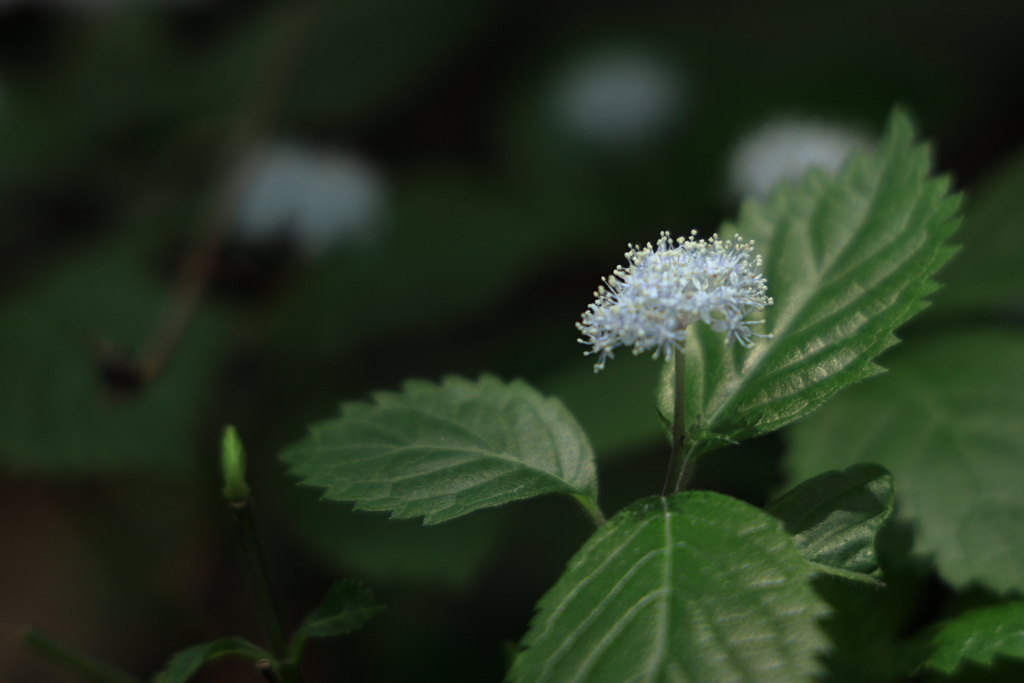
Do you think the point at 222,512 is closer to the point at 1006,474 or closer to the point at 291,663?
the point at 291,663

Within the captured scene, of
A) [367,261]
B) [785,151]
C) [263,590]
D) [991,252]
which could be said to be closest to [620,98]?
[785,151]

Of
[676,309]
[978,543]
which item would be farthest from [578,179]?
[676,309]

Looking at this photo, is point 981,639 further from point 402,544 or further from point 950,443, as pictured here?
point 402,544

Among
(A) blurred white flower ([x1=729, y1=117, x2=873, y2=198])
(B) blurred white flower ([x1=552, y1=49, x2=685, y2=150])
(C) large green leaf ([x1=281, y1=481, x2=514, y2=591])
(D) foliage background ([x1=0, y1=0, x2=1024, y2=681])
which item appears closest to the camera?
(C) large green leaf ([x1=281, y1=481, x2=514, y2=591])

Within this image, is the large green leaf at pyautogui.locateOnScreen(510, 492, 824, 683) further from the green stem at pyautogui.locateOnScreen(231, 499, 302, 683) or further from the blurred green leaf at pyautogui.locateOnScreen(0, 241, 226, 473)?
the blurred green leaf at pyautogui.locateOnScreen(0, 241, 226, 473)

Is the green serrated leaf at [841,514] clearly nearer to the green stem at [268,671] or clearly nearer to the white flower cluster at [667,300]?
the white flower cluster at [667,300]

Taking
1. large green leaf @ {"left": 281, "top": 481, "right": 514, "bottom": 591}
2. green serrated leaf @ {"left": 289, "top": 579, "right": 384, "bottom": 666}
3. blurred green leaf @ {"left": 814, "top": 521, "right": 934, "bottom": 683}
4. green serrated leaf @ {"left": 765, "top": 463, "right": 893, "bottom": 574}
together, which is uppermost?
green serrated leaf @ {"left": 765, "top": 463, "right": 893, "bottom": 574}

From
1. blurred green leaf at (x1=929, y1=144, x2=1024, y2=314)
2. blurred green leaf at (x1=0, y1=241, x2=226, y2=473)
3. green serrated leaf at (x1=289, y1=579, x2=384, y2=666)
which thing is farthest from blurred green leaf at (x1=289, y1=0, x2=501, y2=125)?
green serrated leaf at (x1=289, y1=579, x2=384, y2=666)
